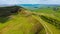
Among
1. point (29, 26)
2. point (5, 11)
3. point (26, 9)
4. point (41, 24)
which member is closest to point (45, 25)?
point (41, 24)

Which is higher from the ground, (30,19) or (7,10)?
(7,10)

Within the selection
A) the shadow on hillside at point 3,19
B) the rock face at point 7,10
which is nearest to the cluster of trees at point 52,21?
the rock face at point 7,10

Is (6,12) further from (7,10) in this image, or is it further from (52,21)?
(52,21)

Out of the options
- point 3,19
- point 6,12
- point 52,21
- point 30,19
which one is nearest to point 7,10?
point 6,12

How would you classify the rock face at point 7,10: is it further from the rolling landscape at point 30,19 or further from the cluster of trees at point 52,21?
the cluster of trees at point 52,21

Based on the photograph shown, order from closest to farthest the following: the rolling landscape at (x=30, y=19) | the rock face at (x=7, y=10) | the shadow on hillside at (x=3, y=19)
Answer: the rolling landscape at (x=30, y=19) → the shadow on hillside at (x=3, y=19) → the rock face at (x=7, y=10)

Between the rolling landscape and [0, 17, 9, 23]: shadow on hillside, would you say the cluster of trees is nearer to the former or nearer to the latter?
the rolling landscape
